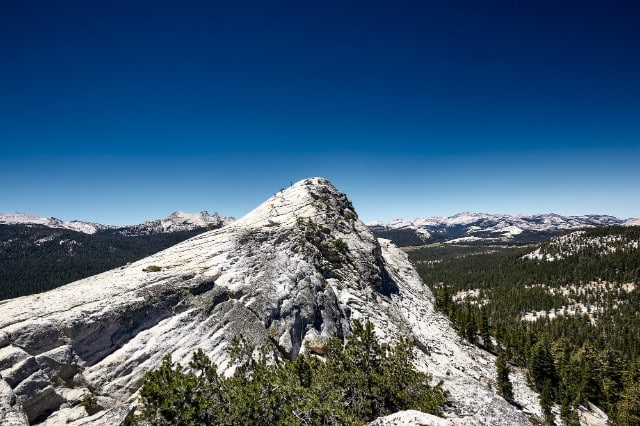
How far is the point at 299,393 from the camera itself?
21188mm

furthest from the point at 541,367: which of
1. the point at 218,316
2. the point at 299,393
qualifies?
the point at 299,393

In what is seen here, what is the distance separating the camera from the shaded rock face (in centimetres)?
2600

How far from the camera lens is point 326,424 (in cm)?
1953

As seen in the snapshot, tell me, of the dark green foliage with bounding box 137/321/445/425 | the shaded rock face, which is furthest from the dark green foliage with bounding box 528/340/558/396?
the dark green foliage with bounding box 137/321/445/425

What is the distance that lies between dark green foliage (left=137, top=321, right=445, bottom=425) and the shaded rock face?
4.58 metres

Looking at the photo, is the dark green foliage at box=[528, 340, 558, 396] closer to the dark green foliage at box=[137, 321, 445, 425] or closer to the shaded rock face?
the shaded rock face

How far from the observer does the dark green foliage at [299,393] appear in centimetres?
1900

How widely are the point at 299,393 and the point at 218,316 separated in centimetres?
1880

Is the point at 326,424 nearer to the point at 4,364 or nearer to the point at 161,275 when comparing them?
the point at 4,364

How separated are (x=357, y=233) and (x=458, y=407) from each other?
4753 centimetres

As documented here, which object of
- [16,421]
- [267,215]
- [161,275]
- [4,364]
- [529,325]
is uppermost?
[267,215]

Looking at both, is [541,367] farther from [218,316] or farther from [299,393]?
[299,393]

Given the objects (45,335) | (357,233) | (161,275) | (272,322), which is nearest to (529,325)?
(357,233)

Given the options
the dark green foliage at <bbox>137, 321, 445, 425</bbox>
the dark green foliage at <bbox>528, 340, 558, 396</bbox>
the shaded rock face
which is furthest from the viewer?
the dark green foliage at <bbox>528, 340, 558, 396</bbox>
